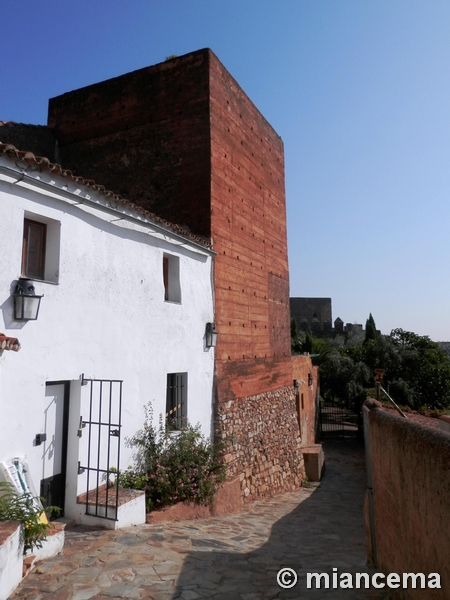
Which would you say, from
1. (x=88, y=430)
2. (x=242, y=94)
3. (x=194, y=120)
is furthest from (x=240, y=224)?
(x=88, y=430)

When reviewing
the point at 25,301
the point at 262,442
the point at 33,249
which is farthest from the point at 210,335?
the point at 25,301

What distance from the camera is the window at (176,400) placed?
865 cm

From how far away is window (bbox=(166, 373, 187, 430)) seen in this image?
28.4 ft

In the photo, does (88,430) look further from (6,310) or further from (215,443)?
(215,443)

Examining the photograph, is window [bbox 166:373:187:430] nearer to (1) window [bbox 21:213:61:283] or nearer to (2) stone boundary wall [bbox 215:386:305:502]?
(2) stone boundary wall [bbox 215:386:305:502]

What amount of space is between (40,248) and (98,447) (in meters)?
2.95

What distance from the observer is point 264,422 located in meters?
11.9

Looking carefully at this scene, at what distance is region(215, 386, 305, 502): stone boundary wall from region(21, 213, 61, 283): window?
530cm

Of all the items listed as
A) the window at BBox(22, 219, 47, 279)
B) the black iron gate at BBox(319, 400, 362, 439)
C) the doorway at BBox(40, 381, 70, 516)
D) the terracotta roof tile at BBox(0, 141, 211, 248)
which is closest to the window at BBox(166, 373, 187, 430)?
the doorway at BBox(40, 381, 70, 516)

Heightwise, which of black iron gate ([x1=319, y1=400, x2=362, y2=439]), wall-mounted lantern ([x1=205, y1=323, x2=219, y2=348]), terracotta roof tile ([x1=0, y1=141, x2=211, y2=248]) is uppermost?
terracotta roof tile ([x1=0, y1=141, x2=211, y2=248])

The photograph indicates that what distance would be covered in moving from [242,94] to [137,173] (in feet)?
13.3

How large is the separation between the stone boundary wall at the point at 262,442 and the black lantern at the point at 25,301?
5.49 metres

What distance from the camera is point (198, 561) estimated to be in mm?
5129

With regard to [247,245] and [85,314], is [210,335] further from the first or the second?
[85,314]
